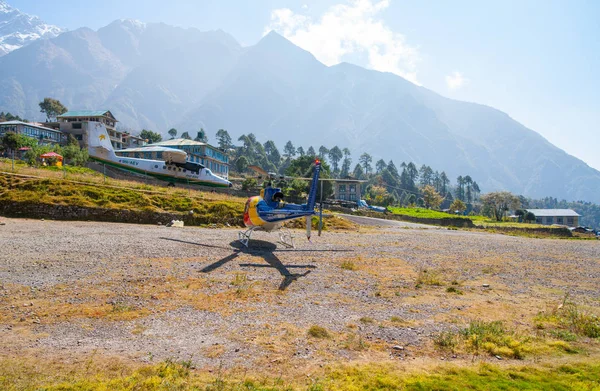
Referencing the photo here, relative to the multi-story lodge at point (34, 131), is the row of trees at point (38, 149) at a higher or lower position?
lower

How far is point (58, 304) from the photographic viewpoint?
25.9ft

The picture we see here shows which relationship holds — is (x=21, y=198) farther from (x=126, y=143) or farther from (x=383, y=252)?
(x=126, y=143)

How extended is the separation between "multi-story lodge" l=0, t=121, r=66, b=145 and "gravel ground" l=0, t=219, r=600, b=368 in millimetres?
71774

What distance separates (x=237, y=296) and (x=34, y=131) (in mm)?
87683

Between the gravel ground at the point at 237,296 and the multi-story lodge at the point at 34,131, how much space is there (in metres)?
71.8

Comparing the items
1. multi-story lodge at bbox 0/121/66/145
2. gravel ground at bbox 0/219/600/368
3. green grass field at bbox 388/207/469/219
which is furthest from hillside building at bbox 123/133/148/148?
gravel ground at bbox 0/219/600/368

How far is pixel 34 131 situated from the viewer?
2876 inches

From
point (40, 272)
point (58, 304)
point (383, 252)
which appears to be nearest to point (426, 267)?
point (383, 252)

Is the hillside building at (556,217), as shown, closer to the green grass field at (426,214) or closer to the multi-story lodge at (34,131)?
the green grass field at (426,214)

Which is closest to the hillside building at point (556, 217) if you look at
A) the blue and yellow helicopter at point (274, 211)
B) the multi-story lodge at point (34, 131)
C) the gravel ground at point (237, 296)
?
the gravel ground at point (237, 296)

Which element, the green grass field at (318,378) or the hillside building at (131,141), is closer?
the green grass field at (318,378)

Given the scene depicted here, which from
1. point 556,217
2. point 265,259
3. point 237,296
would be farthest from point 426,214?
point 556,217

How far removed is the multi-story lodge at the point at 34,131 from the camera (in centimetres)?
7225

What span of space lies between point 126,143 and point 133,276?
9620cm
